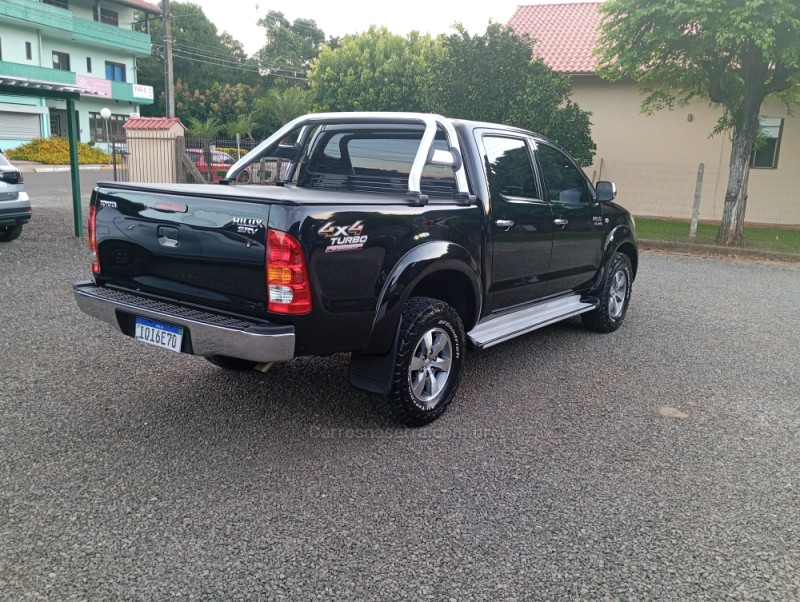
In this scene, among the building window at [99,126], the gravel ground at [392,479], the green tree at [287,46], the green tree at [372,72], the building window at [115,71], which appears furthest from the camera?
the green tree at [287,46]

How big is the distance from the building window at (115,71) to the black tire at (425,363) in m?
48.9

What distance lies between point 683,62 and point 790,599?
1286 cm

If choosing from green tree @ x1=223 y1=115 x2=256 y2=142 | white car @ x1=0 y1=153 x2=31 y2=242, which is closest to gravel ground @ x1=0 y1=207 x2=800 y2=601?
white car @ x1=0 y1=153 x2=31 y2=242

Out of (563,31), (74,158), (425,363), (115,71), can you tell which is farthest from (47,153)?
(425,363)

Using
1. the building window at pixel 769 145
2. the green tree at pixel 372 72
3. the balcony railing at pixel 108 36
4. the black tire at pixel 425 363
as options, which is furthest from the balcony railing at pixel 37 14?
the black tire at pixel 425 363

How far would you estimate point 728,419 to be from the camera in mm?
4738

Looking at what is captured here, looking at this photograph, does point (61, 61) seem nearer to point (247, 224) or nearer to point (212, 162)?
point (212, 162)

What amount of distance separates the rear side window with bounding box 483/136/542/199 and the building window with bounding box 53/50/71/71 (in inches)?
1764

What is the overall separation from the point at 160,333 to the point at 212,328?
43 cm

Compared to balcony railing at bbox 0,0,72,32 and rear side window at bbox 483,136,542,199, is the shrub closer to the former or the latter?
balcony railing at bbox 0,0,72,32

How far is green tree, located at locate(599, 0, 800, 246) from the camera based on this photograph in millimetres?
11531

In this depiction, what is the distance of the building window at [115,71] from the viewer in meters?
46.7

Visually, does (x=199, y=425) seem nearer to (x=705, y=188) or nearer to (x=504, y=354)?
(x=504, y=354)

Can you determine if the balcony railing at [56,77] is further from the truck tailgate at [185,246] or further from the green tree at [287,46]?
the truck tailgate at [185,246]
